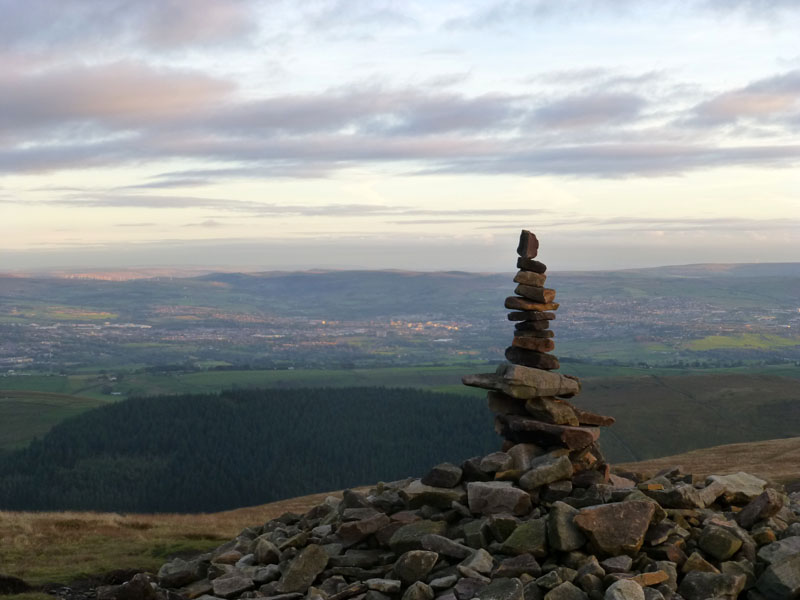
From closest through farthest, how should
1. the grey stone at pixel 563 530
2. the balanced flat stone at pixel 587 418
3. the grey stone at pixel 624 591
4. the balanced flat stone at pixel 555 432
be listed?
the grey stone at pixel 624 591
the grey stone at pixel 563 530
the balanced flat stone at pixel 555 432
the balanced flat stone at pixel 587 418

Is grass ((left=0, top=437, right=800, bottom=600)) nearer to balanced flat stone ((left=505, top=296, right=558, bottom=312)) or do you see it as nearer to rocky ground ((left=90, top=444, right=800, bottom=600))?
rocky ground ((left=90, top=444, right=800, bottom=600))

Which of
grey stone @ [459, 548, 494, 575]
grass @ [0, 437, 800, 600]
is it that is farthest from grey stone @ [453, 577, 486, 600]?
grass @ [0, 437, 800, 600]

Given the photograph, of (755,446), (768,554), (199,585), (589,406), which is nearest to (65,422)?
(589,406)

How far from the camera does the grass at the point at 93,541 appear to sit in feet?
105

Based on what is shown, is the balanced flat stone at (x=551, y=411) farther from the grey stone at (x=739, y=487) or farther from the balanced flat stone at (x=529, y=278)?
the grey stone at (x=739, y=487)

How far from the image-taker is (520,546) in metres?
24.0

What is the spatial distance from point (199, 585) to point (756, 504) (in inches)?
743

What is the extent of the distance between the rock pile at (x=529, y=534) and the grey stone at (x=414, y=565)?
0.11ft

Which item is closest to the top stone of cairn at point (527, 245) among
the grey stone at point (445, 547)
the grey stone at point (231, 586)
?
the grey stone at point (445, 547)

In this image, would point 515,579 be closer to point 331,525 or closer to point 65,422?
point 331,525

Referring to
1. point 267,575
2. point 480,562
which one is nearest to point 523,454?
point 480,562

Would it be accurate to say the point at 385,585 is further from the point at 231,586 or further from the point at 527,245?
the point at 527,245

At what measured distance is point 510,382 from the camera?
104ft

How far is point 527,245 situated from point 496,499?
1130 centimetres
